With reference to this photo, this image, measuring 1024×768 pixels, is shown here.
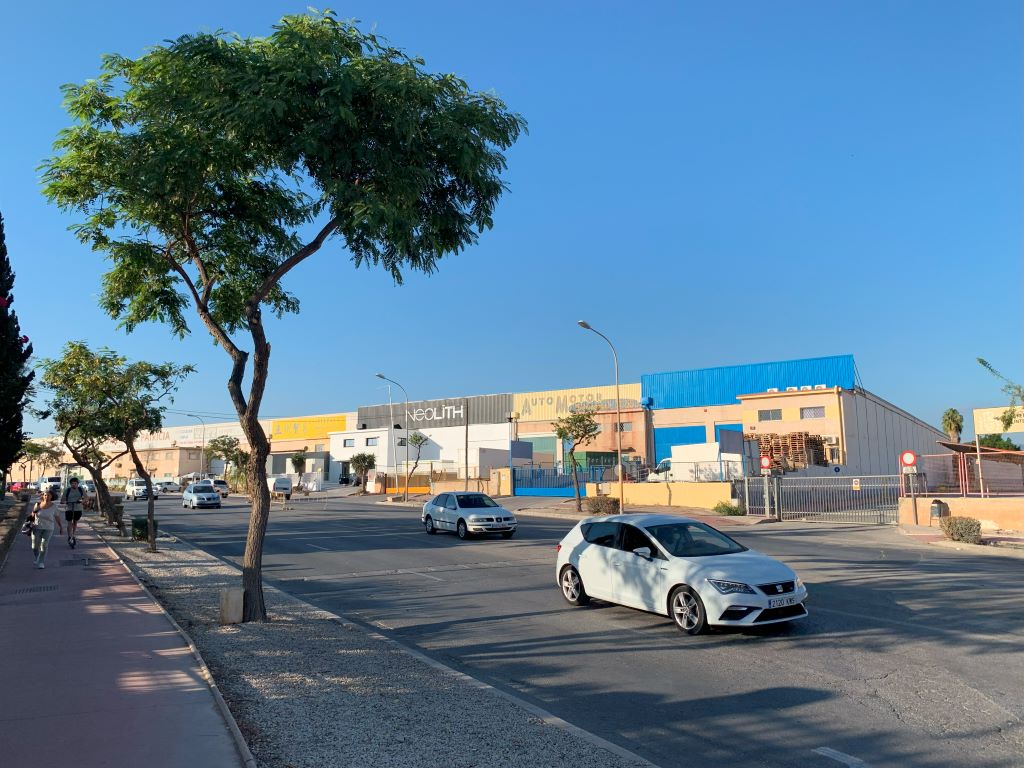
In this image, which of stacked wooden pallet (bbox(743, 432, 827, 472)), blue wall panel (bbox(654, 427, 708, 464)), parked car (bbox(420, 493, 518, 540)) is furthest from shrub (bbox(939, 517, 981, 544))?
blue wall panel (bbox(654, 427, 708, 464))

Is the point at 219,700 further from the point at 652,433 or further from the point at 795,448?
→ the point at 652,433

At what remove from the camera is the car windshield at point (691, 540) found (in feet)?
33.0

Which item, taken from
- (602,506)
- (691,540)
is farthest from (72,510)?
(602,506)

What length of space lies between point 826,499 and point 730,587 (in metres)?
24.9

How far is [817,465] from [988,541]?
26.7m

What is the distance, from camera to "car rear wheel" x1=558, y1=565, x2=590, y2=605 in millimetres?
11492

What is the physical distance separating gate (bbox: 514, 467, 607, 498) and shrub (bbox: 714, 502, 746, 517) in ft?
47.2

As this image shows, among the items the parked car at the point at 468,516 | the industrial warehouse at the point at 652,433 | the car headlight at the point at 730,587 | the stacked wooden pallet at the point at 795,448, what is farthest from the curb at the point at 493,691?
the stacked wooden pallet at the point at 795,448

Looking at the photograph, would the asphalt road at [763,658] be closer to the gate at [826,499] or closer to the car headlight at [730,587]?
the car headlight at [730,587]

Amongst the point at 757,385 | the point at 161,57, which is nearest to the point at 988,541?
the point at 161,57

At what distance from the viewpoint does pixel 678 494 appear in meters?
38.3

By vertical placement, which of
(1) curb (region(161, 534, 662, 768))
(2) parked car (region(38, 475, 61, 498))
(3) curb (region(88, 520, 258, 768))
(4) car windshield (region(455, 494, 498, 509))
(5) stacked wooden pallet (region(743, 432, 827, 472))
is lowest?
(1) curb (region(161, 534, 662, 768))

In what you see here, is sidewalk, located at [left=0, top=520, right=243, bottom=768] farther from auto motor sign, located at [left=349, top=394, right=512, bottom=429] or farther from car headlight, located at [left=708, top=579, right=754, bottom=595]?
auto motor sign, located at [left=349, top=394, right=512, bottom=429]

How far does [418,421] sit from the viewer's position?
81750 mm
